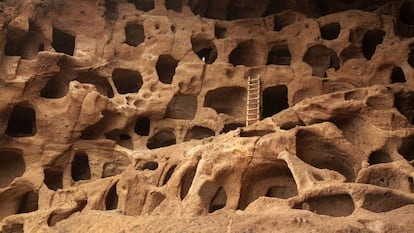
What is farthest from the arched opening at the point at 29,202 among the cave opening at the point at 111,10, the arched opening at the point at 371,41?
the arched opening at the point at 371,41

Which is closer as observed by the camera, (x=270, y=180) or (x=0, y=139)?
(x=270, y=180)

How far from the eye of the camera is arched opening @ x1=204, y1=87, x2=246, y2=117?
16031 millimetres

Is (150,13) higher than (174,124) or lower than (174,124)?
higher

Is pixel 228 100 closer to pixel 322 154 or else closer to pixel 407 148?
pixel 322 154

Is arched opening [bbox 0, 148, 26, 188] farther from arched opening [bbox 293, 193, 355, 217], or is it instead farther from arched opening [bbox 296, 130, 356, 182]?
arched opening [bbox 293, 193, 355, 217]

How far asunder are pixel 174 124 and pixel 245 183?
5.08m

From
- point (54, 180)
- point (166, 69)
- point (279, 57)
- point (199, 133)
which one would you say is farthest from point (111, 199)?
point (279, 57)

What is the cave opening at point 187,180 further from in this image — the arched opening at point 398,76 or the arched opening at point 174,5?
the arched opening at point 174,5

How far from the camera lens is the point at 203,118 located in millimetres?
15180

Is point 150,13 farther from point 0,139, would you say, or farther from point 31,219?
point 31,219

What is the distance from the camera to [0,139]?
45.4ft

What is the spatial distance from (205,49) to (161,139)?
4571 millimetres

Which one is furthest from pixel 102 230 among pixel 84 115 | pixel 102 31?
pixel 102 31

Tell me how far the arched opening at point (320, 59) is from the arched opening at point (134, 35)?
19.1 ft
